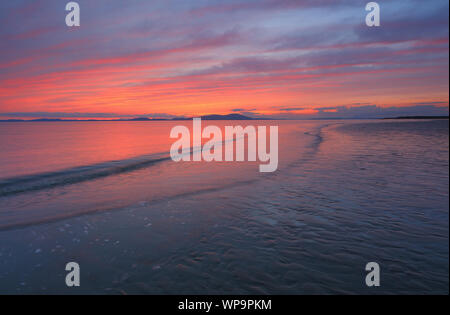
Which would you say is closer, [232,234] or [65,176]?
[232,234]

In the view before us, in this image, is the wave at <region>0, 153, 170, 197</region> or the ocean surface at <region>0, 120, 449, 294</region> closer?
the ocean surface at <region>0, 120, 449, 294</region>

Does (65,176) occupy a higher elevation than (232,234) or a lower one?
higher

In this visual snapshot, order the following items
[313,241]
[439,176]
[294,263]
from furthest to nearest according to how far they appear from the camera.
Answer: [439,176] → [313,241] → [294,263]

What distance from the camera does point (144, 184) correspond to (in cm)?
1314

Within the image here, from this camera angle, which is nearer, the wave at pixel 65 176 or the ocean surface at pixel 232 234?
the ocean surface at pixel 232 234

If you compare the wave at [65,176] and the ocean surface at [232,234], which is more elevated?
the wave at [65,176]

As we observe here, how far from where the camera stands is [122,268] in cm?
534

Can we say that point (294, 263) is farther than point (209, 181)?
No

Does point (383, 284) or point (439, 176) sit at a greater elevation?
point (439, 176)

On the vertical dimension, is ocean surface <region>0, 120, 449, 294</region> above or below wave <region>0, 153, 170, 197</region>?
below

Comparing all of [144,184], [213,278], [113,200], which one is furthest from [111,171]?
[213,278]
